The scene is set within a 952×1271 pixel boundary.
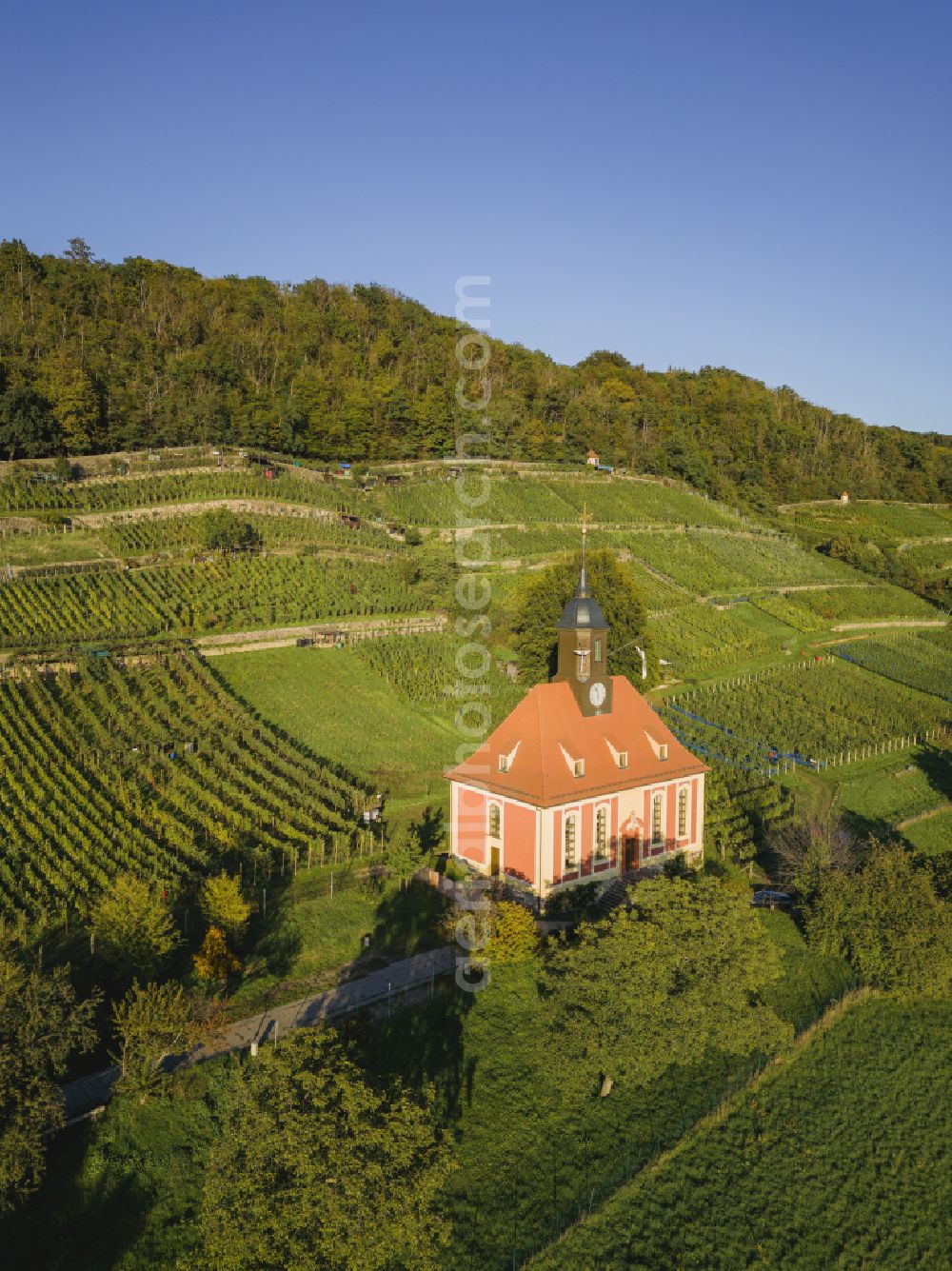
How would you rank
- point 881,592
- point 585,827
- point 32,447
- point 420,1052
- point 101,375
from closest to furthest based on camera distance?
1. point 420,1052
2. point 585,827
3. point 32,447
4. point 101,375
5. point 881,592

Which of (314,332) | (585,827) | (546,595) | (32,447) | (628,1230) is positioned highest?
(314,332)

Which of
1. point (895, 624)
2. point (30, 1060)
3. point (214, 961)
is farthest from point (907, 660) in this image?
point (30, 1060)

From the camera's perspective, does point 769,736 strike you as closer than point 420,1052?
No

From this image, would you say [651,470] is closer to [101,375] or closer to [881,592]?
[881,592]

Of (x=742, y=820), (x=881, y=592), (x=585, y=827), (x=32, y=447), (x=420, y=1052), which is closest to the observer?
(x=420, y=1052)

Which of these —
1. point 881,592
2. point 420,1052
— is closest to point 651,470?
point 881,592

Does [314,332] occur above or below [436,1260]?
above
